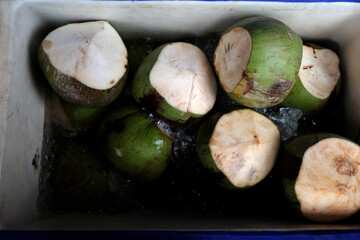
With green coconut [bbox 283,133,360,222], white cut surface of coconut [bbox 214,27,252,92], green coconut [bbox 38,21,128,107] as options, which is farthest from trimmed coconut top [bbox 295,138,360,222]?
green coconut [bbox 38,21,128,107]

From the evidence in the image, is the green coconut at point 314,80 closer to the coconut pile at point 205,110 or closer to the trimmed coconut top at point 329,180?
the coconut pile at point 205,110

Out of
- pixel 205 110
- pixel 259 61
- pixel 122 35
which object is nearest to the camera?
pixel 259 61

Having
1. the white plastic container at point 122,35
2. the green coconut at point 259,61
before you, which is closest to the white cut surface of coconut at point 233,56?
the green coconut at point 259,61

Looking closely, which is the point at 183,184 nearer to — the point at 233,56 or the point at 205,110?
the point at 205,110

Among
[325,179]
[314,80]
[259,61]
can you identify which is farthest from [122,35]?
[325,179]

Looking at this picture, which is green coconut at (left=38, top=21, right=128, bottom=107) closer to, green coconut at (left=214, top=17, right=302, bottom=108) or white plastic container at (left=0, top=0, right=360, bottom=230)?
white plastic container at (left=0, top=0, right=360, bottom=230)

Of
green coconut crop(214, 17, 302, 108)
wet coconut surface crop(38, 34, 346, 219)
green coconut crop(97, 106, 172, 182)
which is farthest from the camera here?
wet coconut surface crop(38, 34, 346, 219)
